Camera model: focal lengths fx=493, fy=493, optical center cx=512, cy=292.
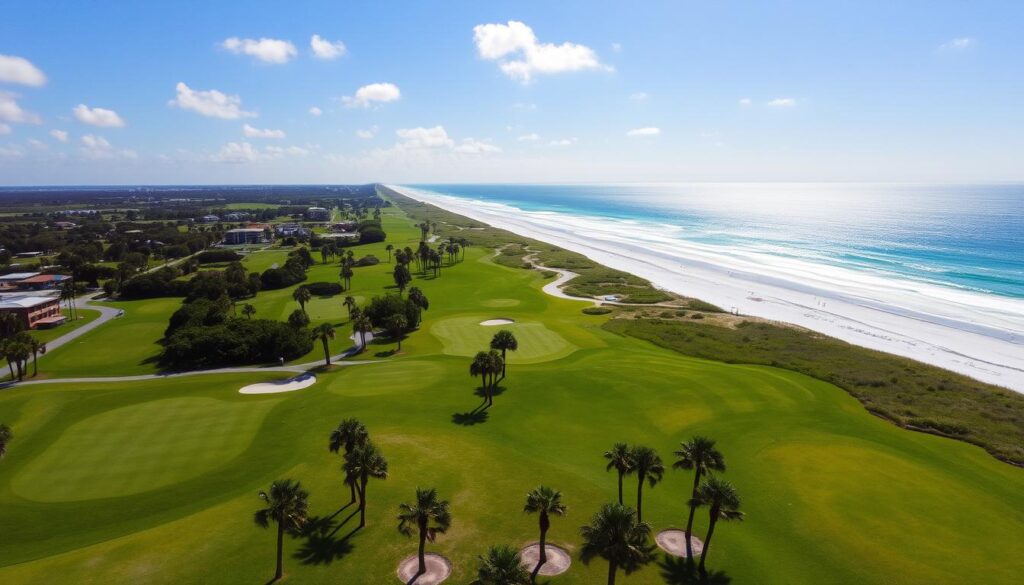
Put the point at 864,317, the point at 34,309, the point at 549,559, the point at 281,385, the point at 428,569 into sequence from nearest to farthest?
the point at 428,569, the point at 549,559, the point at 281,385, the point at 34,309, the point at 864,317

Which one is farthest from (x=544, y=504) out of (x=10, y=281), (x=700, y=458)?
(x=10, y=281)

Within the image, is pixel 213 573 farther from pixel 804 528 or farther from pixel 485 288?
pixel 485 288

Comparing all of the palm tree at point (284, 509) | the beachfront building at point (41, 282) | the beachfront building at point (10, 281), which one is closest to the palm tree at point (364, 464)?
the palm tree at point (284, 509)

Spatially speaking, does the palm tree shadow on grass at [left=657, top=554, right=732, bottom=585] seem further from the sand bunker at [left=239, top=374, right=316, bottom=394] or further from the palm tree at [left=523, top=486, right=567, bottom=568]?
the sand bunker at [left=239, top=374, right=316, bottom=394]

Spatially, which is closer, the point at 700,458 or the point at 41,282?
the point at 700,458

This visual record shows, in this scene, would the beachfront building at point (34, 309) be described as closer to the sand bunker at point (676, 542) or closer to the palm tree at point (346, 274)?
the palm tree at point (346, 274)

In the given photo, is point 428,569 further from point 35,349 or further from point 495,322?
point 35,349

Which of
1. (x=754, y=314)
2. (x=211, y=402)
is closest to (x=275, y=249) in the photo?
(x=211, y=402)
